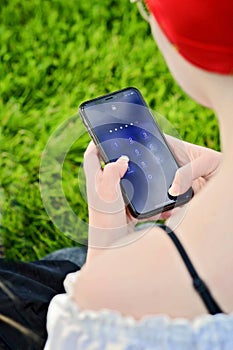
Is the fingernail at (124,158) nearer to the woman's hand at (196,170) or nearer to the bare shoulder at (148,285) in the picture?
the woman's hand at (196,170)

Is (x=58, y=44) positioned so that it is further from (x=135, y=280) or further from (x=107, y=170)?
(x=135, y=280)

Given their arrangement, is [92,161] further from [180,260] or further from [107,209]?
[180,260]

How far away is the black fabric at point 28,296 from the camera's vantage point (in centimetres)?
144

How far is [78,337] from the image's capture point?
35.3 inches

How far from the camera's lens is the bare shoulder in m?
0.89

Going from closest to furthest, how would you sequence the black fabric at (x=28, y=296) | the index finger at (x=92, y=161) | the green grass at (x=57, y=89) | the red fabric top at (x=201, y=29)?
the red fabric top at (x=201, y=29), the index finger at (x=92, y=161), the black fabric at (x=28, y=296), the green grass at (x=57, y=89)

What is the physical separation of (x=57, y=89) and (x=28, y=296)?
86cm

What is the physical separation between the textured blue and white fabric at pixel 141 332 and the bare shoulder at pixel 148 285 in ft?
0.04

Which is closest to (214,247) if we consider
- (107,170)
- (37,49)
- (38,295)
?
(107,170)

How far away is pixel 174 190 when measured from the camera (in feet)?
4.09

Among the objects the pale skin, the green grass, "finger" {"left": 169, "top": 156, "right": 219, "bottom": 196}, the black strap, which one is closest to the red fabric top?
the pale skin

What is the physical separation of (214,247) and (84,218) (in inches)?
43.0

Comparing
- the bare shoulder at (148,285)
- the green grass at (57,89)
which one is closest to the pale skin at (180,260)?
the bare shoulder at (148,285)

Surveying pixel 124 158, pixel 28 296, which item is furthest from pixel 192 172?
pixel 28 296
